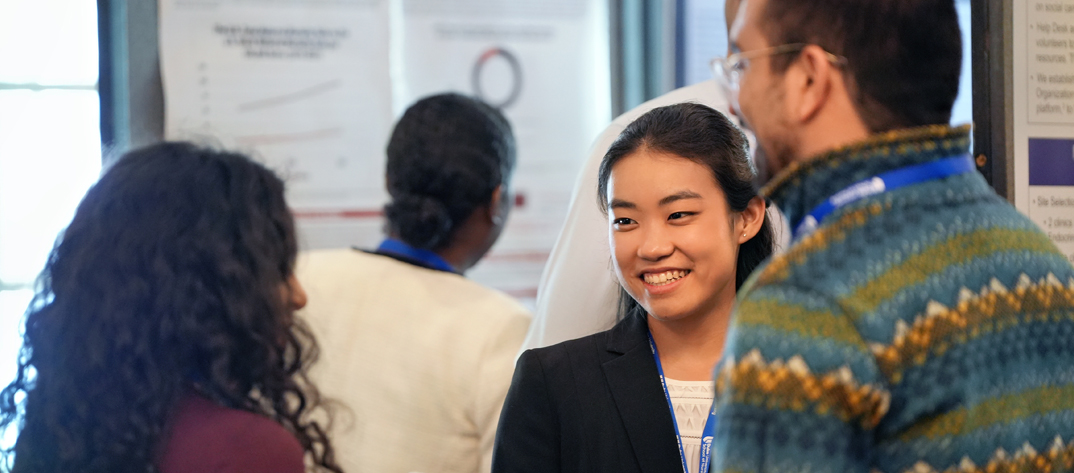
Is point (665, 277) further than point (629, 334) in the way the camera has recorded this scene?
No

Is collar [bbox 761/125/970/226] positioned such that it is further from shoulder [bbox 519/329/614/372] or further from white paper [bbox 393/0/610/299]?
white paper [bbox 393/0/610/299]

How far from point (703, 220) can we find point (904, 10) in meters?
0.76

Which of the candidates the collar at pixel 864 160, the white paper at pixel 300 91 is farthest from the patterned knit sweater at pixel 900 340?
the white paper at pixel 300 91

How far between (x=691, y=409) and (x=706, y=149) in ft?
1.61

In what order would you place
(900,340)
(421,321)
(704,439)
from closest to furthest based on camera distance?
(900,340), (704,439), (421,321)

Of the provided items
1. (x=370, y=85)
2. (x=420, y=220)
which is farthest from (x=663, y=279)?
(x=370, y=85)

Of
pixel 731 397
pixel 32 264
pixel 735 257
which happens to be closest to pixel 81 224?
pixel 731 397

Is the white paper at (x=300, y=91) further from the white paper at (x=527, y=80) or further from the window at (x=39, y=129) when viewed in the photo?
the window at (x=39, y=129)

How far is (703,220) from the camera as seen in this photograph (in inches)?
67.2

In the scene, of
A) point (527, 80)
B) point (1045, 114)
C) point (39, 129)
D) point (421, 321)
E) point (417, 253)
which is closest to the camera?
point (1045, 114)

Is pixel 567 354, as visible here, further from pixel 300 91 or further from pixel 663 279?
pixel 300 91

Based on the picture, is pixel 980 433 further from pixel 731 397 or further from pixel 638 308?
pixel 638 308

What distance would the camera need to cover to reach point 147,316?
1304 mm

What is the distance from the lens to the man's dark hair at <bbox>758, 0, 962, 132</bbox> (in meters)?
0.99
